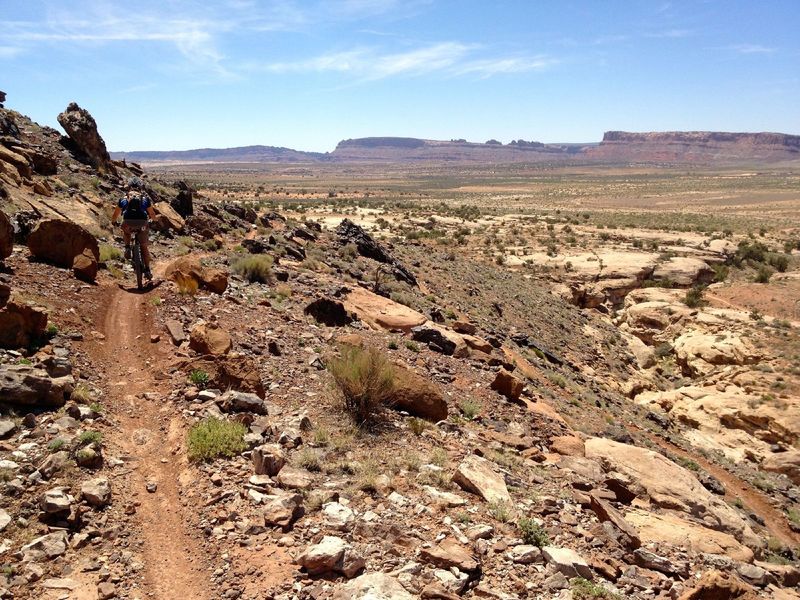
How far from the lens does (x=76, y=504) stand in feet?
16.1

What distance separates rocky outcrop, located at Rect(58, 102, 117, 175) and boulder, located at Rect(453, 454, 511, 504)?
65.8 feet

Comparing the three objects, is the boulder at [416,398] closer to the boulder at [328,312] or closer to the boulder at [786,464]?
the boulder at [328,312]

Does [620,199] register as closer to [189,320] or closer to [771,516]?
[771,516]

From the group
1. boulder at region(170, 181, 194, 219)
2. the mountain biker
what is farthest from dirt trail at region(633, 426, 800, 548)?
boulder at region(170, 181, 194, 219)

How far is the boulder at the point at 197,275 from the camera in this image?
11.1 metres

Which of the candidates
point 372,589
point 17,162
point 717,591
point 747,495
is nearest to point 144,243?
point 17,162

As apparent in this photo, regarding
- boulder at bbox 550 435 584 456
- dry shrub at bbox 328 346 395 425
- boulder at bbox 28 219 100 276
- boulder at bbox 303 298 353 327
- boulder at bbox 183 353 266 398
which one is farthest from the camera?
boulder at bbox 303 298 353 327

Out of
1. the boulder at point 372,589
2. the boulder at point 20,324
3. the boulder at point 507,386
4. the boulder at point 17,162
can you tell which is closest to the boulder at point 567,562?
the boulder at point 372,589

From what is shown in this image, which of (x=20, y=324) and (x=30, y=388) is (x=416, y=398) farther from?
(x=20, y=324)

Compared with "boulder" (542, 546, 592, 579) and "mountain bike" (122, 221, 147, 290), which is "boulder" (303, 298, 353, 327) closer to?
"mountain bike" (122, 221, 147, 290)

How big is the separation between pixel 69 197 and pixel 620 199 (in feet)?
265

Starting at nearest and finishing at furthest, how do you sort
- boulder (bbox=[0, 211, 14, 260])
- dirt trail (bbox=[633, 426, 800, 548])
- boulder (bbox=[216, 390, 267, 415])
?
1. boulder (bbox=[216, 390, 267, 415])
2. boulder (bbox=[0, 211, 14, 260])
3. dirt trail (bbox=[633, 426, 800, 548])

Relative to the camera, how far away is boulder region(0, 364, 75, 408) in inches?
232

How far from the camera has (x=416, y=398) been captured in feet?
28.3
